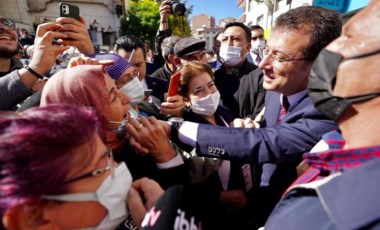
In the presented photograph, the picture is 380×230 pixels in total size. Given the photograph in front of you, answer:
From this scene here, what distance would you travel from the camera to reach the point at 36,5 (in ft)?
84.0

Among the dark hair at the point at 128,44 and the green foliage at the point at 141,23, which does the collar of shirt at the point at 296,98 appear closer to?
the dark hair at the point at 128,44

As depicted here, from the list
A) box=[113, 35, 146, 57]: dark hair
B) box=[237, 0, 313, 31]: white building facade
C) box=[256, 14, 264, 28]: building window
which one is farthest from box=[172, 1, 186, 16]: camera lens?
box=[256, 14, 264, 28]: building window

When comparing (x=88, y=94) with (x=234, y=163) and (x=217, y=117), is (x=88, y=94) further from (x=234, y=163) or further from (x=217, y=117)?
(x=217, y=117)

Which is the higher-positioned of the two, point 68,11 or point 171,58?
point 68,11

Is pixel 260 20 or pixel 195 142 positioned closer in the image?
pixel 195 142

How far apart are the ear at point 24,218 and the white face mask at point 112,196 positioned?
103mm

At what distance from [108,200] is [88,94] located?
582 mm

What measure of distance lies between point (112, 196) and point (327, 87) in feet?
2.98

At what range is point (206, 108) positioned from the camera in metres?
2.19

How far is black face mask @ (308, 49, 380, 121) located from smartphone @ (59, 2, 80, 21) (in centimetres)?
172

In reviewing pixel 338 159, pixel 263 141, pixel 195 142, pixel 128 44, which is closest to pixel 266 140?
pixel 263 141

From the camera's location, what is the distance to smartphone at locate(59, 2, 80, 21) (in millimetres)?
1830

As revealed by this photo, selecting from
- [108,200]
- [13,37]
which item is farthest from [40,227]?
[13,37]

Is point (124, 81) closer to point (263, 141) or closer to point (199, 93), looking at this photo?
point (199, 93)
